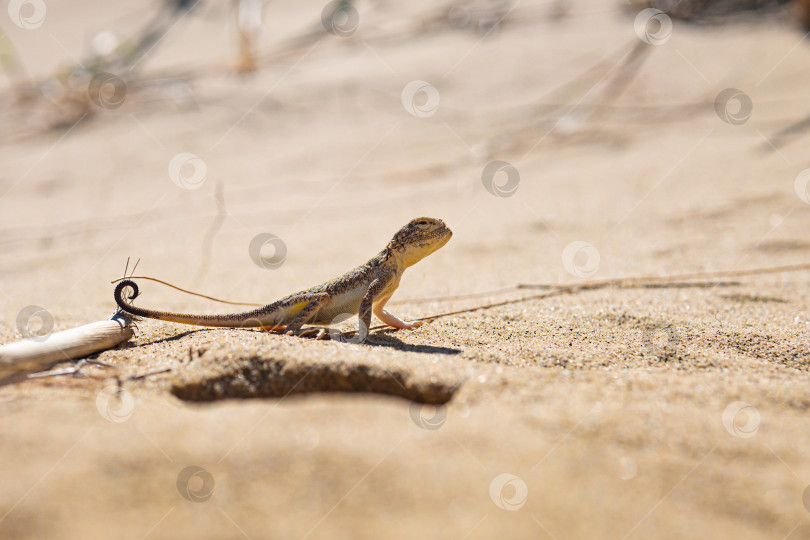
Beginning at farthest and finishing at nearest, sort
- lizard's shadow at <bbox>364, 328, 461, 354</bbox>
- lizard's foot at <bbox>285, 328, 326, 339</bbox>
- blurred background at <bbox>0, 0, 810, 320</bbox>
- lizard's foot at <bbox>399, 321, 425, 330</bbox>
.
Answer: blurred background at <bbox>0, 0, 810, 320</bbox> → lizard's foot at <bbox>399, 321, 425, 330</bbox> → lizard's foot at <bbox>285, 328, 326, 339</bbox> → lizard's shadow at <bbox>364, 328, 461, 354</bbox>

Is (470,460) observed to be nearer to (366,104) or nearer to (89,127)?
(366,104)

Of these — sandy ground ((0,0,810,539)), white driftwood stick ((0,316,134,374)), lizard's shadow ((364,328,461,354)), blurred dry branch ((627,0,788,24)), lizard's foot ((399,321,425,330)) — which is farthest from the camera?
blurred dry branch ((627,0,788,24))

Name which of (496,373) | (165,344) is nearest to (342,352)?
(496,373)

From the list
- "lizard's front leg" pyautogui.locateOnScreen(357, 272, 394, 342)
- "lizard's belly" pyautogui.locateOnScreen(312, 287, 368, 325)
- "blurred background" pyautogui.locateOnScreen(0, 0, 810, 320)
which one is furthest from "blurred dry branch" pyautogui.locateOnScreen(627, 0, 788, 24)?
"lizard's belly" pyautogui.locateOnScreen(312, 287, 368, 325)

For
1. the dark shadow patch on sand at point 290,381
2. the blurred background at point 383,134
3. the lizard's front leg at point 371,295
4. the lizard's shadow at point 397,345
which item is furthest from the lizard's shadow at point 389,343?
the blurred background at point 383,134

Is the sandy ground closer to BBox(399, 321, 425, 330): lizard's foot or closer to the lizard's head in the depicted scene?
BBox(399, 321, 425, 330): lizard's foot

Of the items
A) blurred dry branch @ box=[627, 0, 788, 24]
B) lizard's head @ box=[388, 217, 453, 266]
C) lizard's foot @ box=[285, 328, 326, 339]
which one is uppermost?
blurred dry branch @ box=[627, 0, 788, 24]

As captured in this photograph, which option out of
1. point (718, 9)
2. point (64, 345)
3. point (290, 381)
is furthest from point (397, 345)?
point (718, 9)
